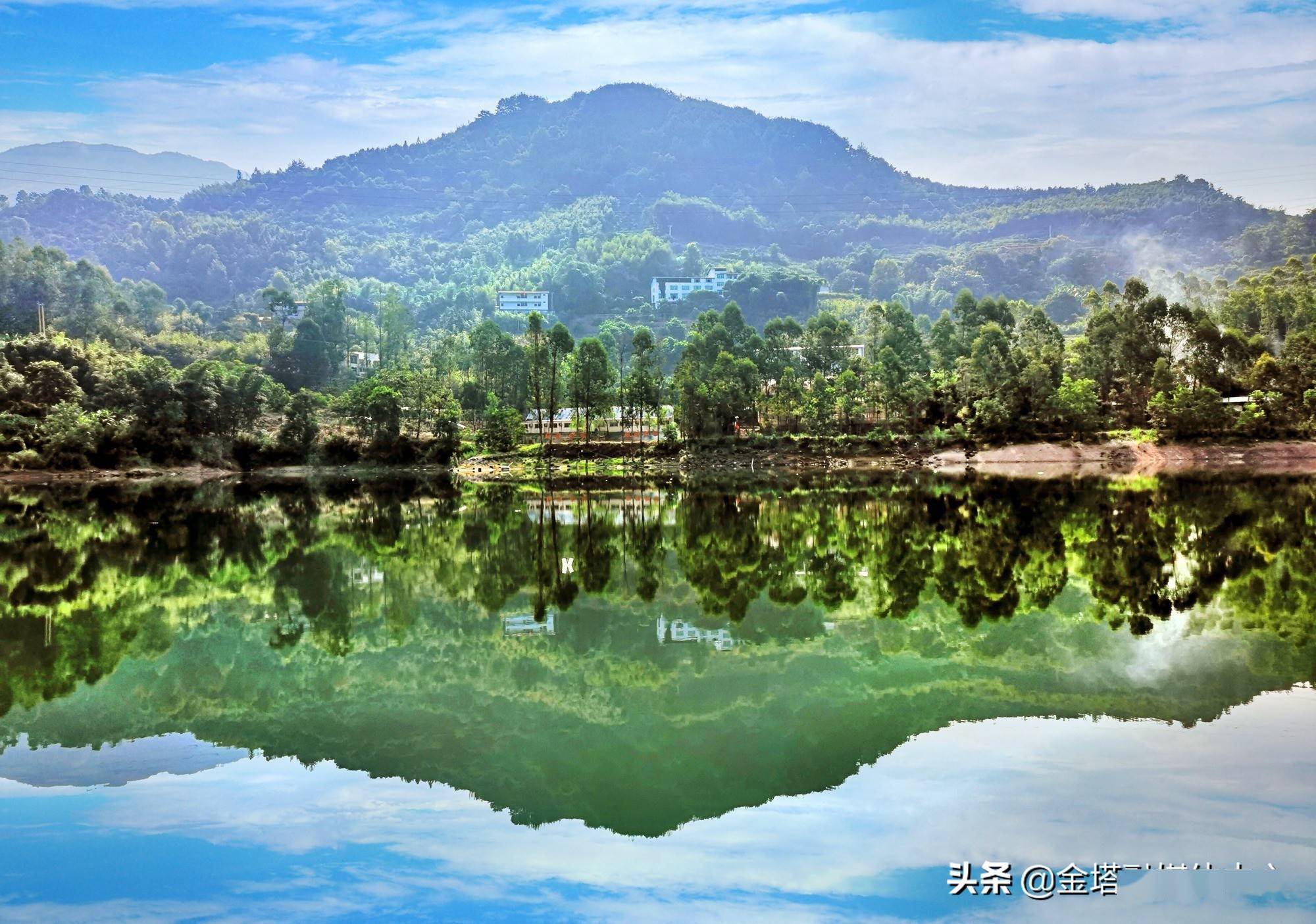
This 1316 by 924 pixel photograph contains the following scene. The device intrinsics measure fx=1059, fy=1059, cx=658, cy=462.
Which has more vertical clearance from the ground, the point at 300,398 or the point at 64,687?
the point at 300,398

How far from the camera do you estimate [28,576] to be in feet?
70.8

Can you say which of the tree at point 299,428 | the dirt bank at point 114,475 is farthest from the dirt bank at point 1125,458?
the dirt bank at point 114,475

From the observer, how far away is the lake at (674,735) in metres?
7.52

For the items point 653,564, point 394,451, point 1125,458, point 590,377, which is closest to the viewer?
point 653,564

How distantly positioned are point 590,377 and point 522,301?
85.4m

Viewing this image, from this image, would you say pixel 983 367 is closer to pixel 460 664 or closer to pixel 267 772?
pixel 460 664

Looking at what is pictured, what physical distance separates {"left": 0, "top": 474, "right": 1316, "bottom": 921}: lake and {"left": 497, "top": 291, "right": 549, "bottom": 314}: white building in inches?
4769

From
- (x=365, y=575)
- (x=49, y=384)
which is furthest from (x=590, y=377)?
(x=365, y=575)

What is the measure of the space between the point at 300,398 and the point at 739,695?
55.4 meters

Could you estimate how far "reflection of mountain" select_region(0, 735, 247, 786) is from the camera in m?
9.98

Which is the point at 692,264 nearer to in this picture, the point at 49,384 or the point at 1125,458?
the point at 49,384

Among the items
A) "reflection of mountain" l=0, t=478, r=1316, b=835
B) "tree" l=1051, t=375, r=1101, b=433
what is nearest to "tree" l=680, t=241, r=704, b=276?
"tree" l=1051, t=375, r=1101, b=433

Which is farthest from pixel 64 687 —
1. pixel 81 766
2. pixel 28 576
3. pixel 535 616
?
pixel 28 576

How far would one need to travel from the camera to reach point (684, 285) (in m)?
145
